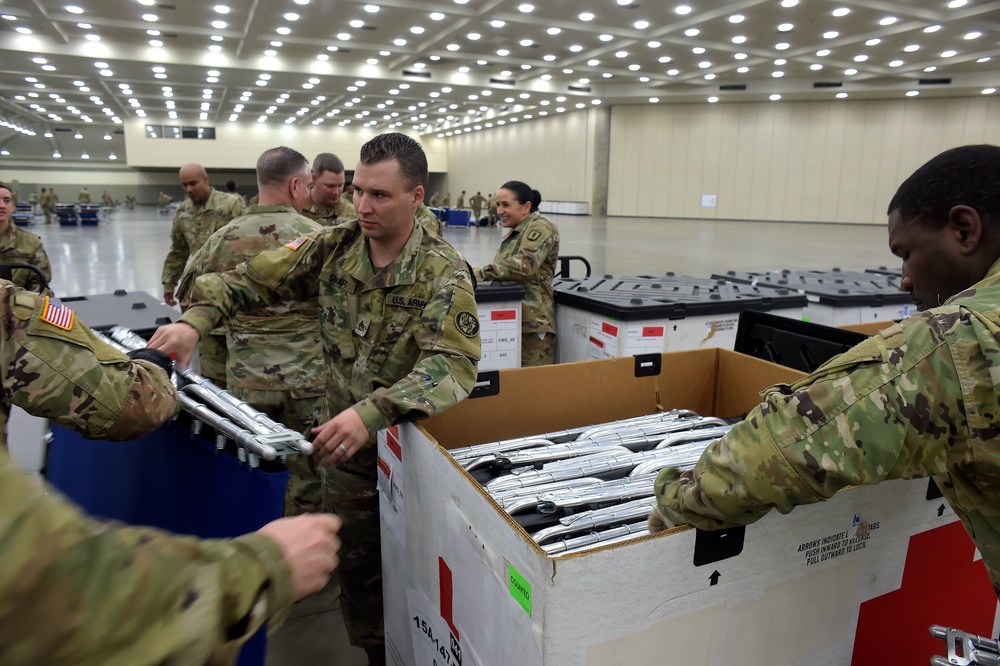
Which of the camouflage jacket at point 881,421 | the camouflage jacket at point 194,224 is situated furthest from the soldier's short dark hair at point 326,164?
the camouflage jacket at point 881,421

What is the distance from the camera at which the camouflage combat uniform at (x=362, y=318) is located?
177cm

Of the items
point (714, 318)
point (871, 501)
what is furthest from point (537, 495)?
point (714, 318)

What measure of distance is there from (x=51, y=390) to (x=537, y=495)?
39.9 inches

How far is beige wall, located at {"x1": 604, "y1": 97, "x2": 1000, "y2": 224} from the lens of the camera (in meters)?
22.3

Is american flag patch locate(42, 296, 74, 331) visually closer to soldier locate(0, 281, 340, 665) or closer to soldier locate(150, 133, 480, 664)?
soldier locate(150, 133, 480, 664)

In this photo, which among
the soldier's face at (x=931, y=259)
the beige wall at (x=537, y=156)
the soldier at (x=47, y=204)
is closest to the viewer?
the soldier's face at (x=931, y=259)

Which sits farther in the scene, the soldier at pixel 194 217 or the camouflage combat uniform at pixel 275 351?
the soldier at pixel 194 217

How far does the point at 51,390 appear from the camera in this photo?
4.09ft

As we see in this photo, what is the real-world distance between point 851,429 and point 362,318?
4.62 feet

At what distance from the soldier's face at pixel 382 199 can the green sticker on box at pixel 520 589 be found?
1205 mm

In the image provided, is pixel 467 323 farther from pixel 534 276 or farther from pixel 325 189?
pixel 325 189

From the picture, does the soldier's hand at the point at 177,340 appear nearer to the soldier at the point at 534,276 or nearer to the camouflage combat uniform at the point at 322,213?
the soldier at the point at 534,276

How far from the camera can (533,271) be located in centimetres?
404

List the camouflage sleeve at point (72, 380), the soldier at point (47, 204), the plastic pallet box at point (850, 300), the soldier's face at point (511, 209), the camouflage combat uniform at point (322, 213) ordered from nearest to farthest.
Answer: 1. the camouflage sleeve at point (72, 380)
2. the plastic pallet box at point (850, 300)
3. the soldier's face at point (511, 209)
4. the camouflage combat uniform at point (322, 213)
5. the soldier at point (47, 204)
